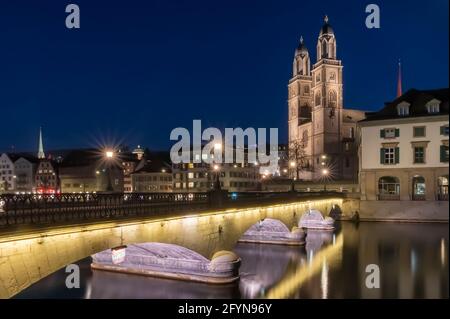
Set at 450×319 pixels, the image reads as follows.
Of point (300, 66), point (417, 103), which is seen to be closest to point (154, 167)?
point (300, 66)

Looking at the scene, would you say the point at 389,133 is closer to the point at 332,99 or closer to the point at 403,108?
the point at 403,108

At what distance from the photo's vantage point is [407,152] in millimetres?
56375

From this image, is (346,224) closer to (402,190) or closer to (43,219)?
(402,190)

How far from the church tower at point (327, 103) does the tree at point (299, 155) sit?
314 cm

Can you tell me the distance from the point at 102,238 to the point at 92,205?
237cm

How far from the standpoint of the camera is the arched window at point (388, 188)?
58.9m

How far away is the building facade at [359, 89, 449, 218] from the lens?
54188mm

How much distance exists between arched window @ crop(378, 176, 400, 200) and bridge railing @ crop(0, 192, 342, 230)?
34.7m

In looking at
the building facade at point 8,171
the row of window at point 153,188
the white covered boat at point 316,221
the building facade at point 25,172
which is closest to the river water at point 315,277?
the white covered boat at point 316,221

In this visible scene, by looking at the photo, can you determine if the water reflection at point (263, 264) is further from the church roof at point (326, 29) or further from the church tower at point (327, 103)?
the church roof at point (326, 29)

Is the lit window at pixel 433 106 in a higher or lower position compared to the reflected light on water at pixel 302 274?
higher
